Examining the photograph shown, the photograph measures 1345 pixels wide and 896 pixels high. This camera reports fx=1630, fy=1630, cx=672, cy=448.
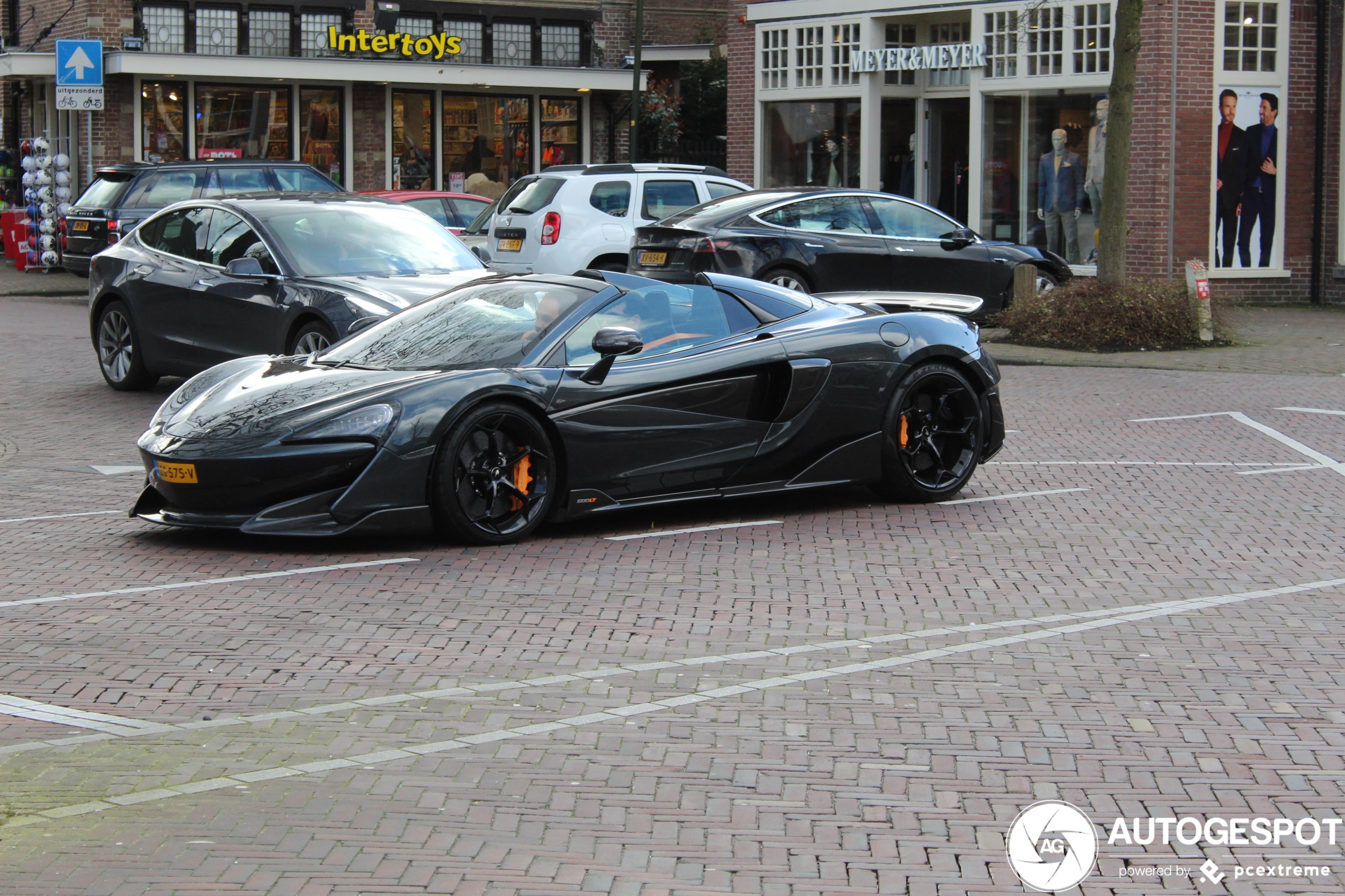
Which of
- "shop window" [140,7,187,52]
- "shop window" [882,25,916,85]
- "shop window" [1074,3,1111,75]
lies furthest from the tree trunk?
"shop window" [140,7,187,52]

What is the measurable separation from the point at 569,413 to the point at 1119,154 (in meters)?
12.1

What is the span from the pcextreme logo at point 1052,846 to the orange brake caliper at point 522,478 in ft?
12.6

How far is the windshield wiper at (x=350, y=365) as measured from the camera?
8131 mm

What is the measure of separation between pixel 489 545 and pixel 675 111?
2760cm

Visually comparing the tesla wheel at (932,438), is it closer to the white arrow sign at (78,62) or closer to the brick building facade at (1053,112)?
the brick building facade at (1053,112)

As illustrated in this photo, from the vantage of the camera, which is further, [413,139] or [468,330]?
[413,139]

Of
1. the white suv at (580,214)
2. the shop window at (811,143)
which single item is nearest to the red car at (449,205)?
the white suv at (580,214)

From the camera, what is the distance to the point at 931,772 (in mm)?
4770

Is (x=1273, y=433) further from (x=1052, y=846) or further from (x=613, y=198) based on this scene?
(x=613, y=198)

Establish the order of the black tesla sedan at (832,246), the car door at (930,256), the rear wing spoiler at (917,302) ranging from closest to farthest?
1. the rear wing spoiler at (917,302)
2. the black tesla sedan at (832,246)
3. the car door at (930,256)

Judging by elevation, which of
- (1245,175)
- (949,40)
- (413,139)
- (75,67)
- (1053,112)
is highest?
(949,40)

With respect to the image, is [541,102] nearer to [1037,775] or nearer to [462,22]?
[462,22]

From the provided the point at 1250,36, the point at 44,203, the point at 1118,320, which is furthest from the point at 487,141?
the point at 1118,320

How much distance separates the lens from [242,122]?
3175 cm
